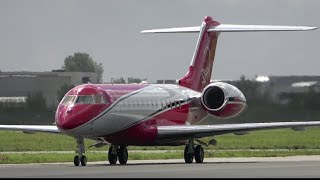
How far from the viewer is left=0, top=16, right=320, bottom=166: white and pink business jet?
53562mm

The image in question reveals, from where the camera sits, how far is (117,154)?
186 ft

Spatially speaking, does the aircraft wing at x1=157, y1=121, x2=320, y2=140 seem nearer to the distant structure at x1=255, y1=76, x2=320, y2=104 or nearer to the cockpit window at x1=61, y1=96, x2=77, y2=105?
the cockpit window at x1=61, y1=96, x2=77, y2=105

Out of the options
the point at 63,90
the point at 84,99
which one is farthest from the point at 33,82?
the point at 84,99

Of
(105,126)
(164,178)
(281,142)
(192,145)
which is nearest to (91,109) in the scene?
(105,126)

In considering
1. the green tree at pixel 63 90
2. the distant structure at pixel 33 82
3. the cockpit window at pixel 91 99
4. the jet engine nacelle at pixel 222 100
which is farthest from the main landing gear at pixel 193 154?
the distant structure at pixel 33 82

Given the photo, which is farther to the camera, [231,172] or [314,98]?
[314,98]

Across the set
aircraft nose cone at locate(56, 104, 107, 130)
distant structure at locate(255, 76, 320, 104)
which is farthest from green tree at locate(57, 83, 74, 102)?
aircraft nose cone at locate(56, 104, 107, 130)

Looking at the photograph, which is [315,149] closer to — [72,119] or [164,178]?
[72,119]

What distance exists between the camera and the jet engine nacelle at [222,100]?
5909cm

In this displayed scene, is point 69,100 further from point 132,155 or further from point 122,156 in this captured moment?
point 132,155

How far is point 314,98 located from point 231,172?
3375 cm

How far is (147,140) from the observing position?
56969 mm

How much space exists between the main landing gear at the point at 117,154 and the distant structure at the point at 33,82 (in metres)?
32.8

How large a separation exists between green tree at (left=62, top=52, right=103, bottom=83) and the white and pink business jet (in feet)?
186
